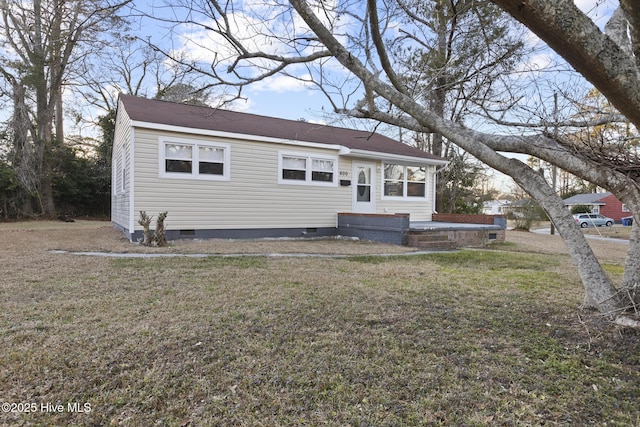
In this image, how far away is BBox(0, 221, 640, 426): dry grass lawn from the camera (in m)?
1.99

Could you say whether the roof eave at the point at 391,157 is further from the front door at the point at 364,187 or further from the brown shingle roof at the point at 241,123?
the front door at the point at 364,187

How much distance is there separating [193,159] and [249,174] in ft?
5.11

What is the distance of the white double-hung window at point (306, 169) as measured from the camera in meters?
→ 10.8

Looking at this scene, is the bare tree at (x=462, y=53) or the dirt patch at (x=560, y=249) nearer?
the bare tree at (x=462, y=53)

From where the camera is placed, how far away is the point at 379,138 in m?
14.8

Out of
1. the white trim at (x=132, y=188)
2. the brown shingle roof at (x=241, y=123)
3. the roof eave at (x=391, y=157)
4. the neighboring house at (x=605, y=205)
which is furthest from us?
the neighboring house at (x=605, y=205)

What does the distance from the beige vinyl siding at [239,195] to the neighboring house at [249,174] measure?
25 millimetres

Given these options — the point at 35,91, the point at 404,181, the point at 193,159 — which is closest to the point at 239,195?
the point at 193,159

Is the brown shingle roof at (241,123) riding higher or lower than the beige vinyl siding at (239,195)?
higher

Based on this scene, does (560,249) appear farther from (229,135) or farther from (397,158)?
(229,135)

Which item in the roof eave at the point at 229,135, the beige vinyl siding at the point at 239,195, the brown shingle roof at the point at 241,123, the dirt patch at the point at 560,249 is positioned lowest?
the dirt patch at the point at 560,249

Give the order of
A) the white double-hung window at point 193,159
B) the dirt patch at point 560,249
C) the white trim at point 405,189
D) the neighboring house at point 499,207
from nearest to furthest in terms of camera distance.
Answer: the dirt patch at point 560,249 → the white double-hung window at point 193,159 → the white trim at point 405,189 → the neighboring house at point 499,207

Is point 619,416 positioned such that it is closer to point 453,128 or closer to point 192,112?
point 453,128

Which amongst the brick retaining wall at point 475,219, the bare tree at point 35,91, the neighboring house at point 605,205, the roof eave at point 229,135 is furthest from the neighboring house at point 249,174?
the neighboring house at point 605,205
